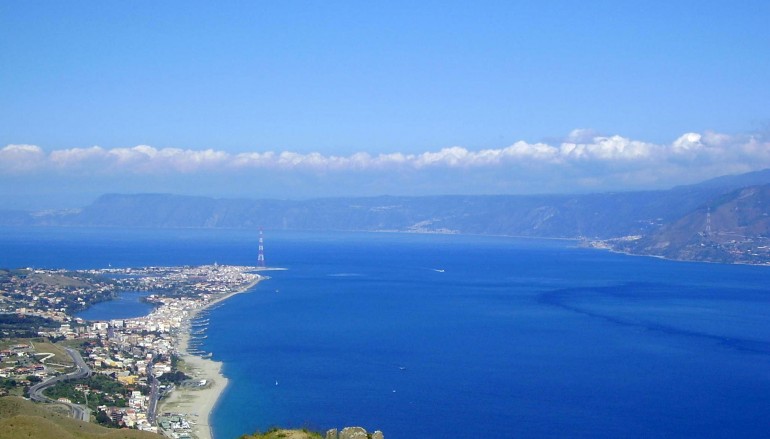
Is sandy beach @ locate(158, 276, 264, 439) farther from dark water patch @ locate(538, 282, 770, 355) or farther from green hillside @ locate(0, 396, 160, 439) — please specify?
dark water patch @ locate(538, 282, 770, 355)

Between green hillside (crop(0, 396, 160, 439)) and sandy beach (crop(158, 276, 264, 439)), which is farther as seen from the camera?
sandy beach (crop(158, 276, 264, 439))

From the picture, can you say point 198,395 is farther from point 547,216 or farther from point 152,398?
point 547,216

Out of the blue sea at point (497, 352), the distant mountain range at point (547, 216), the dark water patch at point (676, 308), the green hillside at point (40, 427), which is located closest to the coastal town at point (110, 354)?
the blue sea at point (497, 352)

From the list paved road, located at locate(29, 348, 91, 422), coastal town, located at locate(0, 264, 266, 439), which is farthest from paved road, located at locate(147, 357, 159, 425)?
paved road, located at locate(29, 348, 91, 422)

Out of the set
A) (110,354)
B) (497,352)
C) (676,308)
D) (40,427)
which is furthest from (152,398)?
(676,308)

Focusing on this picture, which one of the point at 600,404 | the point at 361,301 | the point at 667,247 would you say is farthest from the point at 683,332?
the point at 667,247

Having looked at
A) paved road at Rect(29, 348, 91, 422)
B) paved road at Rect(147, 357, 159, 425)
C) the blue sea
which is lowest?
the blue sea

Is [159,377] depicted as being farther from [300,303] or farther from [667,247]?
[667,247]
